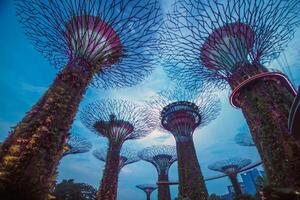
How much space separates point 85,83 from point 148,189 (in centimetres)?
3124

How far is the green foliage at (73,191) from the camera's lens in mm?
20948

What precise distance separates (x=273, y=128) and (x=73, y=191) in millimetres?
22343

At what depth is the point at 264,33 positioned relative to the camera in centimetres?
788

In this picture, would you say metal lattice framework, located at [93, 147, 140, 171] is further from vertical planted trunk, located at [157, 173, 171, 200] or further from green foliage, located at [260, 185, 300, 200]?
green foliage, located at [260, 185, 300, 200]

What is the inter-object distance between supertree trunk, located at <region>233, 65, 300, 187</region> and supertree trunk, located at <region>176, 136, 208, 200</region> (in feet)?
23.3

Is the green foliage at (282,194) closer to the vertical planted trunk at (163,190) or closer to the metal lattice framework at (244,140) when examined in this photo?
the vertical planted trunk at (163,190)

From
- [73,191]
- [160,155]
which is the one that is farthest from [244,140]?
[73,191]

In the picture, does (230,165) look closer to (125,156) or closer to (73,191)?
(125,156)

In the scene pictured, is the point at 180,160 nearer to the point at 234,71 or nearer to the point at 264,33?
the point at 234,71

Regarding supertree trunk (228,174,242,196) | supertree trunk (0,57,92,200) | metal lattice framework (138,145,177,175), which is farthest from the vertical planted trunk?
supertree trunk (0,57,92,200)

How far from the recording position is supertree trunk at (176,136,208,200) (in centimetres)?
1243

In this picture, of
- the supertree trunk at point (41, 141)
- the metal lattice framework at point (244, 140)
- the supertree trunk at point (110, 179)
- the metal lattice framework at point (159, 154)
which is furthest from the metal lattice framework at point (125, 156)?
the supertree trunk at point (41, 141)

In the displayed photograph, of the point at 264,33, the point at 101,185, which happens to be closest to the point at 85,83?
the point at 264,33

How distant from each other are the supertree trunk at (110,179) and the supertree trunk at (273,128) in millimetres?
10341
